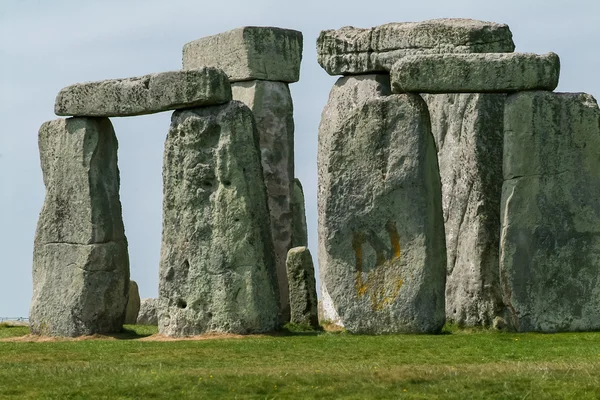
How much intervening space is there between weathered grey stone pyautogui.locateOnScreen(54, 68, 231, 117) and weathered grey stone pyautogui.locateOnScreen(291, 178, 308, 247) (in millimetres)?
5442

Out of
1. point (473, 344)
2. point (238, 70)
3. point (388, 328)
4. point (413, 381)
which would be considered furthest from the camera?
point (238, 70)

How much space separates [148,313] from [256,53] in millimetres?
5722

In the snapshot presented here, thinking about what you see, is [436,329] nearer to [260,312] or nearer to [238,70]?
[260,312]

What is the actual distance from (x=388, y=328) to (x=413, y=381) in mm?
5349

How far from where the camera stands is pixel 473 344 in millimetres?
24078

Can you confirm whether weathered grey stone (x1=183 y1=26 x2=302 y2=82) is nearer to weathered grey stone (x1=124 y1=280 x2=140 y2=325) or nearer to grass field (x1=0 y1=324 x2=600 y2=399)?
weathered grey stone (x1=124 y1=280 x2=140 y2=325)

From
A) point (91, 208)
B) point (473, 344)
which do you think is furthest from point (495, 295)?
point (91, 208)

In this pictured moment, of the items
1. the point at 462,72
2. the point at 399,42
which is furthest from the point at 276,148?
the point at 462,72

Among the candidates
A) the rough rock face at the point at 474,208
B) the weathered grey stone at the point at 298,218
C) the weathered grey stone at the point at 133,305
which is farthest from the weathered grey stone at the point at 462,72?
the weathered grey stone at the point at 133,305

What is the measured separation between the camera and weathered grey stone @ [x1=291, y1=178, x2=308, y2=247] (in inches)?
1282

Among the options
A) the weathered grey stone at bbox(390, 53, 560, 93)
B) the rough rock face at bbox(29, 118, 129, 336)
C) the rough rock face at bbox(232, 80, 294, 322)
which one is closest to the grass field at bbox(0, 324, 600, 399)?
the rough rock face at bbox(29, 118, 129, 336)

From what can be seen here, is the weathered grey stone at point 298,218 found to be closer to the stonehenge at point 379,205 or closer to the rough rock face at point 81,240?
the stonehenge at point 379,205

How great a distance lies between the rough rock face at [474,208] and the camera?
27891mm

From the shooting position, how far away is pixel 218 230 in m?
26.9
